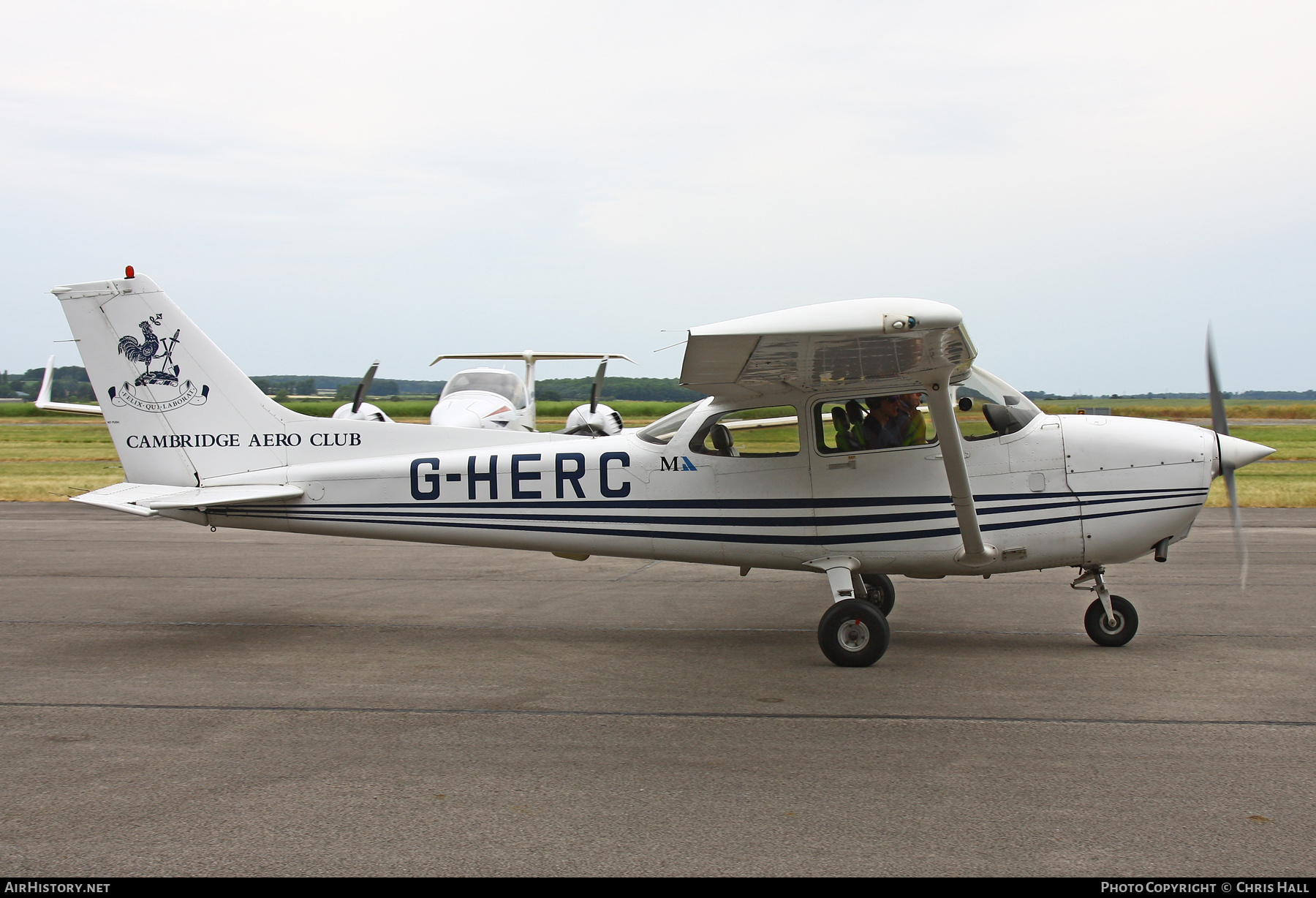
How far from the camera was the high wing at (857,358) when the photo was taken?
524 centimetres

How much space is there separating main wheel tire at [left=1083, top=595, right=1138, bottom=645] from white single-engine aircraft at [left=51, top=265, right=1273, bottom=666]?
15mm

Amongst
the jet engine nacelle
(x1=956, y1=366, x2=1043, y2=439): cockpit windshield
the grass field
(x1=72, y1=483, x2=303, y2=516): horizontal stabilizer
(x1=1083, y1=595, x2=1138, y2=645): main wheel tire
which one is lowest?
the grass field

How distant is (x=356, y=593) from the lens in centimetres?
976

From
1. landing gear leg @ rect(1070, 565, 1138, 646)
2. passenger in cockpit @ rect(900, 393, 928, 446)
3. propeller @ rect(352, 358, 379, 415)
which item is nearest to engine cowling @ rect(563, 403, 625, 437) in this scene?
propeller @ rect(352, 358, 379, 415)

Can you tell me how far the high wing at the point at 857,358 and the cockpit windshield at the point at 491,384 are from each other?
43.7 ft

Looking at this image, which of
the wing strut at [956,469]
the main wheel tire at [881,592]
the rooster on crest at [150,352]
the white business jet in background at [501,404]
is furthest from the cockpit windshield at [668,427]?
the white business jet in background at [501,404]

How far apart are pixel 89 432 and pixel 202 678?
A: 1883 inches

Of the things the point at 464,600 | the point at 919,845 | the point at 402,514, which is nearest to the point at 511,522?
the point at 402,514

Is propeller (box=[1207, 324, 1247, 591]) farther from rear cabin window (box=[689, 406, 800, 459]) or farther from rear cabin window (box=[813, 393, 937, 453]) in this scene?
rear cabin window (box=[689, 406, 800, 459])

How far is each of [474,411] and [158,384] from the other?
10.3 meters

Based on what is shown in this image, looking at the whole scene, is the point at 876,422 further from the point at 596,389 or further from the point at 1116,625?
the point at 596,389

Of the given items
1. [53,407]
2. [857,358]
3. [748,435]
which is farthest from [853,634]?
[53,407]

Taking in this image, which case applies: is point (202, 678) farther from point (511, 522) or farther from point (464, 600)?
point (464, 600)

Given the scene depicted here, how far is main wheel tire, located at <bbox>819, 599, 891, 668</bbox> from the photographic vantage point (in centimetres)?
651
